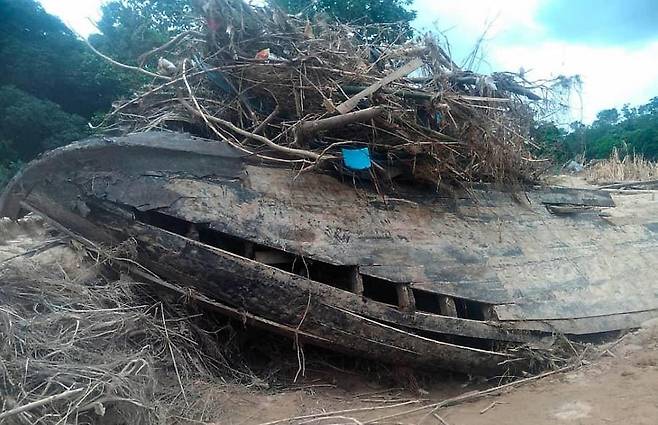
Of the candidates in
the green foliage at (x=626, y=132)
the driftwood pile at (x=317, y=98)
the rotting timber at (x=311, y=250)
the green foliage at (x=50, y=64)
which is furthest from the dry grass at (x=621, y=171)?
the green foliage at (x=50, y=64)

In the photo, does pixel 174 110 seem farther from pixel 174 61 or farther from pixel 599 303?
pixel 599 303

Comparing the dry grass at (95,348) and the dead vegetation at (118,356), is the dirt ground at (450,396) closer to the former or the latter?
the dead vegetation at (118,356)

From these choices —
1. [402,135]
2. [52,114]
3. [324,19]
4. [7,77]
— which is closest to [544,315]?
[402,135]

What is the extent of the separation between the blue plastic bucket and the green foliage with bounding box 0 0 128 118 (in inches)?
544

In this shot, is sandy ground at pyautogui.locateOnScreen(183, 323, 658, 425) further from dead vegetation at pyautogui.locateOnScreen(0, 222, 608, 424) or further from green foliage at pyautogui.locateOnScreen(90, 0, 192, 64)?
green foliage at pyautogui.locateOnScreen(90, 0, 192, 64)

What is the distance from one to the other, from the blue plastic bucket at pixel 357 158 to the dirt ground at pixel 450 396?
1.54 metres

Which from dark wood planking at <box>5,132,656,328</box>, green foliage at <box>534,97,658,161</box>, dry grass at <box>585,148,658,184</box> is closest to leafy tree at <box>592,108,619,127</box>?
green foliage at <box>534,97,658,161</box>

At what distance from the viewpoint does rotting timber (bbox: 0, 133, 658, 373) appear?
12.8 feet

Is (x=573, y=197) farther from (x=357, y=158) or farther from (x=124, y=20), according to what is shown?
(x=124, y=20)

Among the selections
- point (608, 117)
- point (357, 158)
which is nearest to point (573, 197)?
point (357, 158)

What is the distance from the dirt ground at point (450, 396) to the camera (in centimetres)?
359

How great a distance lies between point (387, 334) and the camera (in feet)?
13.5

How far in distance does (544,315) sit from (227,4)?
3.57 metres

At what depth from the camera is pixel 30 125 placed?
15.7 meters
